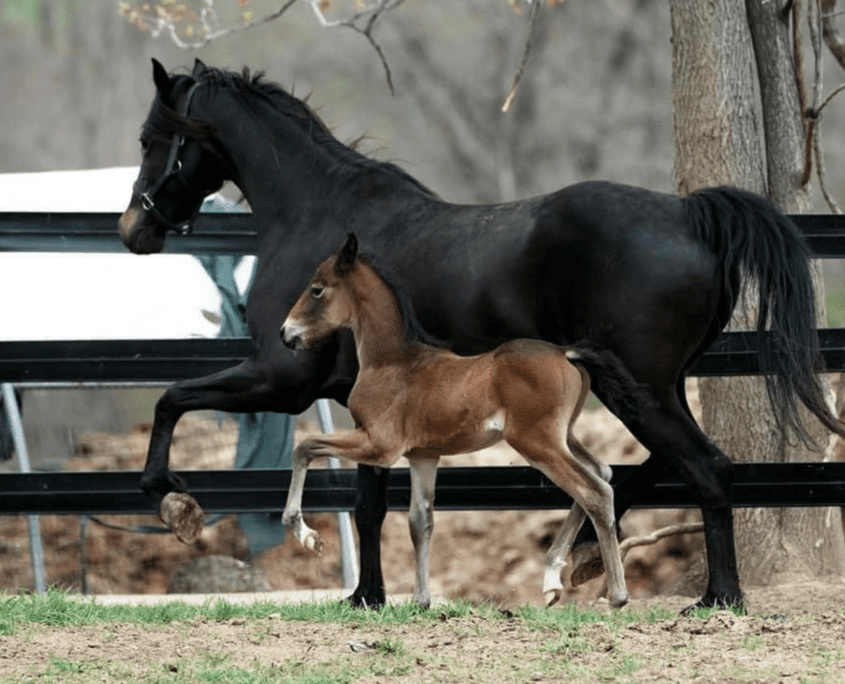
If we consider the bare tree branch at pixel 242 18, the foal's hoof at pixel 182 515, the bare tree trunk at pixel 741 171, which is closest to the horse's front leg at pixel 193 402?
the foal's hoof at pixel 182 515

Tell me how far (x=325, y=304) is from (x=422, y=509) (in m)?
0.98

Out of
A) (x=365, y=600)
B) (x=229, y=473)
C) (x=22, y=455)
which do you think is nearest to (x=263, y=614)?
(x=365, y=600)

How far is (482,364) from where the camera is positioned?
5.52 metres

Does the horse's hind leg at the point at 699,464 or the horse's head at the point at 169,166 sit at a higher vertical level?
the horse's head at the point at 169,166

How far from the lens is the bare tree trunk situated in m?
7.76

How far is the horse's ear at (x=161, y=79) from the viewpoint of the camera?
6544 millimetres

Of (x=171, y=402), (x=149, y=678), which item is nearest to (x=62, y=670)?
(x=149, y=678)

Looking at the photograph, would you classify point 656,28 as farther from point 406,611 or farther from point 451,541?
point 406,611

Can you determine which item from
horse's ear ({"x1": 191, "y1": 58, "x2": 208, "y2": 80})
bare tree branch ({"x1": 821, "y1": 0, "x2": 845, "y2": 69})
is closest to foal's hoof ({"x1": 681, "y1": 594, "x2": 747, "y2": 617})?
horse's ear ({"x1": 191, "y1": 58, "x2": 208, "y2": 80})

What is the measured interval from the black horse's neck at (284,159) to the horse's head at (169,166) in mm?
79

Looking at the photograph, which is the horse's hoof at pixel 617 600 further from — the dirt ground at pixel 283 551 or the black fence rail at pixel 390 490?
the dirt ground at pixel 283 551

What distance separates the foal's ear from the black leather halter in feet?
3.88

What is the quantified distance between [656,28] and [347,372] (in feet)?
44.4

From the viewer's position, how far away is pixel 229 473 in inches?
272
